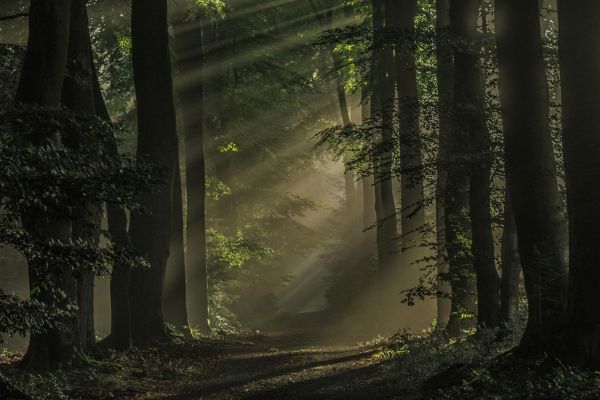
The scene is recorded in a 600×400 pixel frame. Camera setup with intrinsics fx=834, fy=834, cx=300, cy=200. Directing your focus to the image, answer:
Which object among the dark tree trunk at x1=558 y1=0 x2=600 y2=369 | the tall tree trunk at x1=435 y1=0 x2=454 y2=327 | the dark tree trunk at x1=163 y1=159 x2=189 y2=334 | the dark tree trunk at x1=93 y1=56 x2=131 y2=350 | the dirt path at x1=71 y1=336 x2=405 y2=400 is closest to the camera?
the dark tree trunk at x1=558 y1=0 x2=600 y2=369

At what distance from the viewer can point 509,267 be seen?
47.0 ft

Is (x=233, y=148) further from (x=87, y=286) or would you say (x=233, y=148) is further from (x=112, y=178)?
(x=112, y=178)

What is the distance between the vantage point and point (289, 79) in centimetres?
2880

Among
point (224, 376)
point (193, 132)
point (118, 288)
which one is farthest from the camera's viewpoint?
point (193, 132)

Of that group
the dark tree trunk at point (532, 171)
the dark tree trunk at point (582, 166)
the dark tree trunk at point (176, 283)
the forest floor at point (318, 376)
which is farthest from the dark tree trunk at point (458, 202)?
the dark tree trunk at point (176, 283)

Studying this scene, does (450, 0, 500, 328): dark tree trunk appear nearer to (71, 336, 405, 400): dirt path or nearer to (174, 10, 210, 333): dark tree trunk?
(71, 336, 405, 400): dirt path

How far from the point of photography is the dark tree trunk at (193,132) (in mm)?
26016

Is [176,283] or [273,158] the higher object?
[273,158]

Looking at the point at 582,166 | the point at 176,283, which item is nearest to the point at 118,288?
the point at 176,283

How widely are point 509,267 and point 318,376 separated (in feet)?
12.4

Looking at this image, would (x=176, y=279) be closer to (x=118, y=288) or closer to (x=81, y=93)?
(x=118, y=288)

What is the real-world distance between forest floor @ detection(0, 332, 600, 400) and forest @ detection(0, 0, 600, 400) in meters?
0.06

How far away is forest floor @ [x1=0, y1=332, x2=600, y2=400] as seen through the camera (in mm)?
9312

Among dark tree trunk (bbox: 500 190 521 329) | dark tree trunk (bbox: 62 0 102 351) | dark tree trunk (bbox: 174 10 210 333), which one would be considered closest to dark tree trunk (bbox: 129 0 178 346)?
dark tree trunk (bbox: 62 0 102 351)
